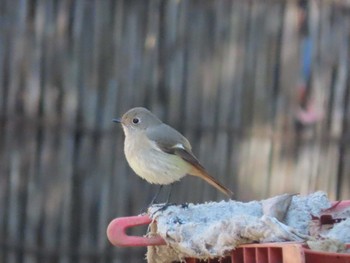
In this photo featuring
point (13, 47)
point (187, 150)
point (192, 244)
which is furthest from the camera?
point (13, 47)

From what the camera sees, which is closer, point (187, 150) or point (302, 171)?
point (187, 150)

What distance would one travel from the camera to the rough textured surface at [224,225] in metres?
3.20

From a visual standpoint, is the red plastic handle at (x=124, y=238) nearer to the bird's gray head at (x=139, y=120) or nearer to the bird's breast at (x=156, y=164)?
the bird's breast at (x=156, y=164)

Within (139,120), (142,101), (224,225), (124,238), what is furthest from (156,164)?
(224,225)

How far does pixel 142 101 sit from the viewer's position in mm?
7156

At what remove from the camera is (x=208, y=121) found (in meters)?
7.18

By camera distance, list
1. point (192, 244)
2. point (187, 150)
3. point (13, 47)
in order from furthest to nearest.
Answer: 1. point (13, 47)
2. point (187, 150)
3. point (192, 244)

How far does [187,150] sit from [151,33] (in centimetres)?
160

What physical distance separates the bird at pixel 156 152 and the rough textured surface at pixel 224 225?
1.65m

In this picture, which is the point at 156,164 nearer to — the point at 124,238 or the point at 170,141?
the point at 170,141

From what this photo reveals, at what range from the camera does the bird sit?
18.8ft

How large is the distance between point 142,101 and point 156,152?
1346 mm

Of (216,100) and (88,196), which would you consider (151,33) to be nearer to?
(216,100)

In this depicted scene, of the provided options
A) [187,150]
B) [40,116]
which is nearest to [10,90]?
[40,116]
